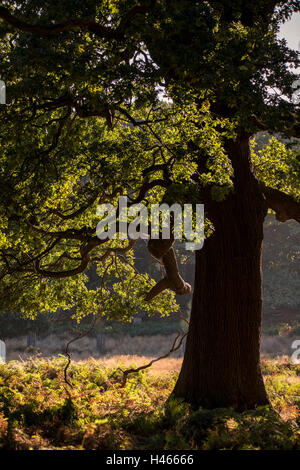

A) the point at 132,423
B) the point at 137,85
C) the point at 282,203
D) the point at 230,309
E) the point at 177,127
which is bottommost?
the point at 132,423

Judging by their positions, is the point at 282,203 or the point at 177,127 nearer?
the point at 177,127

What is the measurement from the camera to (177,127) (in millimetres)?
7996

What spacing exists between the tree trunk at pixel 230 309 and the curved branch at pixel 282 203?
0.54 metres

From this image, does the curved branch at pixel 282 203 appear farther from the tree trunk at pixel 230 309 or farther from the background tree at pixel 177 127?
the tree trunk at pixel 230 309

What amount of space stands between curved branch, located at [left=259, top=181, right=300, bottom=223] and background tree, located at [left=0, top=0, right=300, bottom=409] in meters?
0.03

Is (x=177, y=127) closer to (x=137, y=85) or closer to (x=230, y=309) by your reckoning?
(x=137, y=85)

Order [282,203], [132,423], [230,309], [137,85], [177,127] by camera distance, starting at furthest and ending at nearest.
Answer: [282,203], [230,309], [177,127], [132,423], [137,85]

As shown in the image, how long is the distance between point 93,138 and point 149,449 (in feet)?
24.3

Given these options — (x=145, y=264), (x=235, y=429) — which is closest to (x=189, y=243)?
(x=235, y=429)

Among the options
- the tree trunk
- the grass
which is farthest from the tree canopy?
the grass

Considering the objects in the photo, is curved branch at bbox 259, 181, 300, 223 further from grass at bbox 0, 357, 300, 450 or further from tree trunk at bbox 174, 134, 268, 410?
grass at bbox 0, 357, 300, 450

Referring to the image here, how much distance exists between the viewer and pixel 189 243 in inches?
333

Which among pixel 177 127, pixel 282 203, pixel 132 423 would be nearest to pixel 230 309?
pixel 282 203

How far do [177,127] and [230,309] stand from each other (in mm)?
3859
